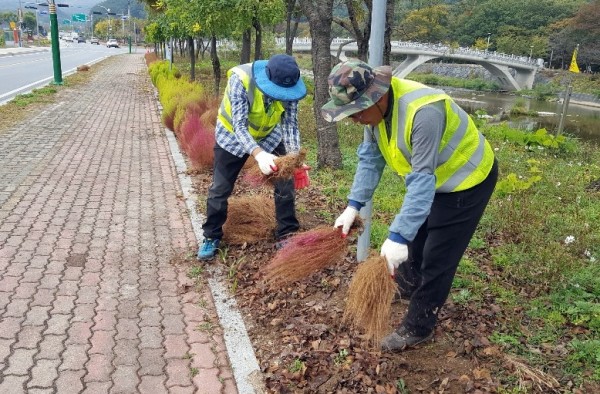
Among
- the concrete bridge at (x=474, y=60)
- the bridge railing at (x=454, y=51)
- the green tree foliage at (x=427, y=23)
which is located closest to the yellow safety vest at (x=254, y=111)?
the concrete bridge at (x=474, y=60)

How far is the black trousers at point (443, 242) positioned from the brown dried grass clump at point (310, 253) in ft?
1.61

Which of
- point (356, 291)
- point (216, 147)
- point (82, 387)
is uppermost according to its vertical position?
point (216, 147)

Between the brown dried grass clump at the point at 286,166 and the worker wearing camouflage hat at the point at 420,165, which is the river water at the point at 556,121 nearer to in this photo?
the brown dried grass clump at the point at 286,166

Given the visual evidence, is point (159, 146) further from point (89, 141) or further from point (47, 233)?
point (47, 233)

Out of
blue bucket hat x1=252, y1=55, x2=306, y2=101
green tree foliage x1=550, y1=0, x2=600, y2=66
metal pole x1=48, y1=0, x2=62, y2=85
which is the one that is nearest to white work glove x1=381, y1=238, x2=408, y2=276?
blue bucket hat x1=252, y1=55, x2=306, y2=101

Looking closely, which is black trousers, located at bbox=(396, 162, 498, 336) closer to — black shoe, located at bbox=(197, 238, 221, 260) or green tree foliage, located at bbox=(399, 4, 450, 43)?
black shoe, located at bbox=(197, 238, 221, 260)

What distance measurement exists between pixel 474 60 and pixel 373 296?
47.8 meters

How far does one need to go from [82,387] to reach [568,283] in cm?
309

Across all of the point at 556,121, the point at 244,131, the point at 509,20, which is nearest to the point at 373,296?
the point at 244,131

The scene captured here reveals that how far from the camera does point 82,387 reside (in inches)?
99.3

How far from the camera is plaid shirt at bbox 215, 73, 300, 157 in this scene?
3426 mm

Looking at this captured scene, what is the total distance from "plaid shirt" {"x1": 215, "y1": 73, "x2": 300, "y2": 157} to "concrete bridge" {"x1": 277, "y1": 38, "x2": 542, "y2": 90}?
3751 cm

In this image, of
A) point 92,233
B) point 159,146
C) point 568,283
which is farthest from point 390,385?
point 159,146

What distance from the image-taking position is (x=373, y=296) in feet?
7.95
